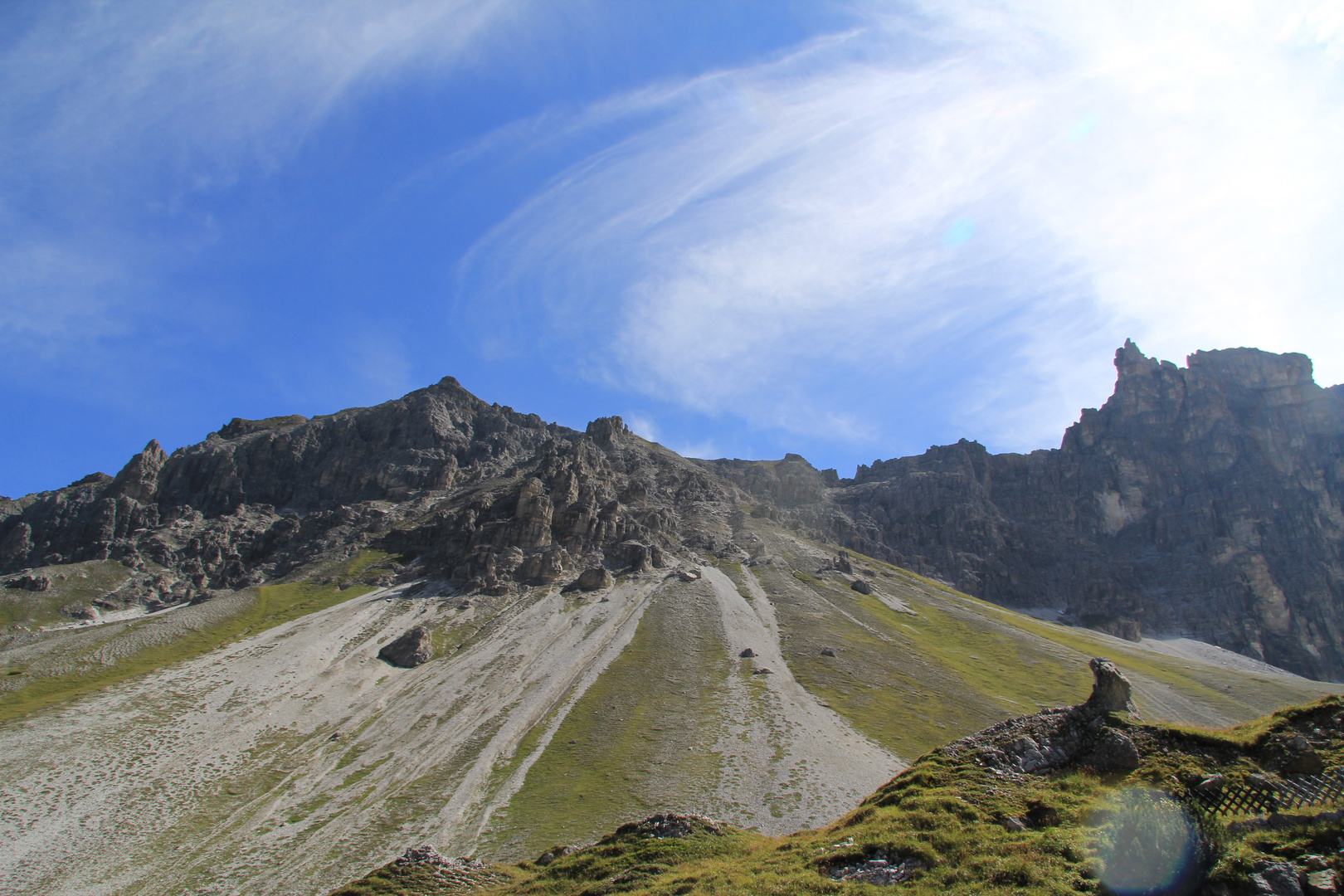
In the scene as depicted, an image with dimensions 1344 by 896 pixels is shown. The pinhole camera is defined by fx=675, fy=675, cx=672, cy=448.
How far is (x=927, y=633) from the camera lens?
149625 mm

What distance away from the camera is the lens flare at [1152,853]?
53.2 feet

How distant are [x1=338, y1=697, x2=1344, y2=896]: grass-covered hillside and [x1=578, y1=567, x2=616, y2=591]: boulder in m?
122

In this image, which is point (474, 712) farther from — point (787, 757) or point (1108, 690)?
point (1108, 690)

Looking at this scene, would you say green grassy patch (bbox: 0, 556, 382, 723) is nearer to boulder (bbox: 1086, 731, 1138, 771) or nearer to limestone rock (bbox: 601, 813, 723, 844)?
limestone rock (bbox: 601, 813, 723, 844)

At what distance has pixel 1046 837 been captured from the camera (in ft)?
65.2

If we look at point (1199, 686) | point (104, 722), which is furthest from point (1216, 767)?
point (1199, 686)

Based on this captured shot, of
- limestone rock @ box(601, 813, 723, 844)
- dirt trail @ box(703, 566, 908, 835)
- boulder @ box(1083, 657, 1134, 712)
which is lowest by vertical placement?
dirt trail @ box(703, 566, 908, 835)

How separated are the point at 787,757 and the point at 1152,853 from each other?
Answer: 64.4 meters

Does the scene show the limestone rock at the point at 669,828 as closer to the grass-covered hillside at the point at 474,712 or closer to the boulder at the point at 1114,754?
the grass-covered hillside at the point at 474,712

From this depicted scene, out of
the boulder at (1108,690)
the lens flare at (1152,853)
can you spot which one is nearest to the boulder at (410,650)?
the boulder at (1108,690)

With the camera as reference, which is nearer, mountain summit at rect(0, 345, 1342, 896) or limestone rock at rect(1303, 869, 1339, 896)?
limestone rock at rect(1303, 869, 1339, 896)

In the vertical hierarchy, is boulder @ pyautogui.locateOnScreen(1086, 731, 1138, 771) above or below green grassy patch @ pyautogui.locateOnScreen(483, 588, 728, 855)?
above

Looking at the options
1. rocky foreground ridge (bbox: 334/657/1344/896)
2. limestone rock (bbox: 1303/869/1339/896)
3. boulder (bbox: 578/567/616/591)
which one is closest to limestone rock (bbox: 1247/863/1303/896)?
rocky foreground ridge (bbox: 334/657/1344/896)

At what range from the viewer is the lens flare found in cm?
1622
